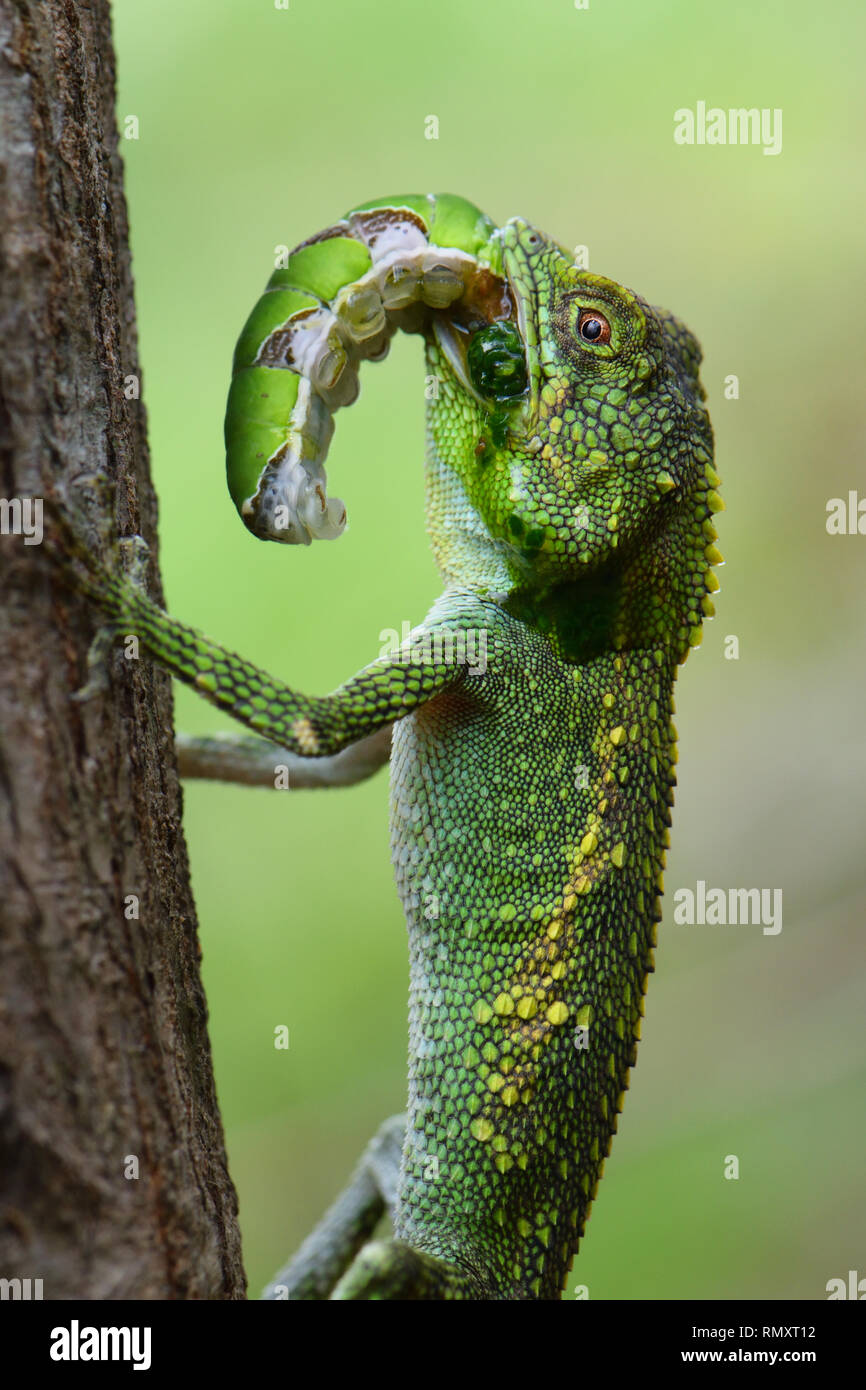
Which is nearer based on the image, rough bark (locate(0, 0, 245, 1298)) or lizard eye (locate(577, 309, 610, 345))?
rough bark (locate(0, 0, 245, 1298))

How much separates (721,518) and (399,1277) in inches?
287

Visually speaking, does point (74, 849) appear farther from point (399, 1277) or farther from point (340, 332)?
point (340, 332)

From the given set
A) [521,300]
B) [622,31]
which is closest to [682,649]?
[521,300]

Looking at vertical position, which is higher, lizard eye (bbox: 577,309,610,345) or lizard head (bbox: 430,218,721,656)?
lizard eye (bbox: 577,309,610,345)

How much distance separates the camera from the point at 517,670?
3.95 metres

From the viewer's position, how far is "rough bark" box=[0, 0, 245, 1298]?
2377 mm

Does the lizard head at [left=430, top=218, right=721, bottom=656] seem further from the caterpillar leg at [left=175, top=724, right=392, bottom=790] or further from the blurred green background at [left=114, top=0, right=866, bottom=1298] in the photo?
the blurred green background at [left=114, top=0, right=866, bottom=1298]

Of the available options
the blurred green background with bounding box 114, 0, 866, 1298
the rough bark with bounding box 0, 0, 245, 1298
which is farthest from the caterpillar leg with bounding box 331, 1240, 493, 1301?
the blurred green background with bounding box 114, 0, 866, 1298

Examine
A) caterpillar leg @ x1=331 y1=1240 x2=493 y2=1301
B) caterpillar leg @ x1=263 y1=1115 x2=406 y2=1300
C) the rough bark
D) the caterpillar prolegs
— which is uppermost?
the caterpillar prolegs

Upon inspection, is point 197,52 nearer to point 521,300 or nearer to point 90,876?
A: point 521,300

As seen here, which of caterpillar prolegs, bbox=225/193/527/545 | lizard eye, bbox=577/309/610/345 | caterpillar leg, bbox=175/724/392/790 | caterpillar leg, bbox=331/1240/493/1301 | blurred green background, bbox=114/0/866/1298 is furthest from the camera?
blurred green background, bbox=114/0/866/1298

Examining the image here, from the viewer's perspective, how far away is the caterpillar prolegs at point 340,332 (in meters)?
3.82

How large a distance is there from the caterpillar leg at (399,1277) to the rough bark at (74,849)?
0.34 metres

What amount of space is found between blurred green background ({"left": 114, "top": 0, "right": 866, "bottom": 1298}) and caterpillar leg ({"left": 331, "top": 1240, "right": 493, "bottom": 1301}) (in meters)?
5.16
